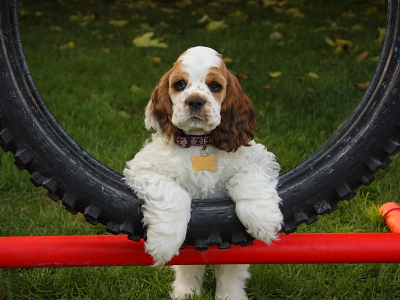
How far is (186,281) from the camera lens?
2838mm

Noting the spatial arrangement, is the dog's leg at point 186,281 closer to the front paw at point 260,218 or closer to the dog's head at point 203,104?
the front paw at point 260,218

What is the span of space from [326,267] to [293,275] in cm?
23

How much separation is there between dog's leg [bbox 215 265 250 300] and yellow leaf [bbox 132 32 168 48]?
14.3 ft

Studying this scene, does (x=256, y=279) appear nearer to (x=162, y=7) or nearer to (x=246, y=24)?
(x=246, y=24)

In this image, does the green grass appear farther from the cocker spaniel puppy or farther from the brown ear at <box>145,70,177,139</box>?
the brown ear at <box>145,70,177,139</box>

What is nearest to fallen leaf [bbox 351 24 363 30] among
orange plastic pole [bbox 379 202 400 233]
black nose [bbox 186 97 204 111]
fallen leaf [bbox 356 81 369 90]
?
fallen leaf [bbox 356 81 369 90]

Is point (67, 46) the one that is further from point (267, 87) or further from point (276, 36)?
point (267, 87)

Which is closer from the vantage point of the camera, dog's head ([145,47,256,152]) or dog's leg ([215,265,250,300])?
dog's head ([145,47,256,152])

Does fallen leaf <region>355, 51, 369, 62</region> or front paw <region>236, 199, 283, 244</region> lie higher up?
fallen leaf <region>355, 51, 369, 62</region>

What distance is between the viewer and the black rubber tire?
2.37 m

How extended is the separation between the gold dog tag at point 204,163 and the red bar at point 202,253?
0.36 meters

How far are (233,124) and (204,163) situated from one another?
219 mm

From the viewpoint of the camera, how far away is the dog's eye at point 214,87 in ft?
7.91

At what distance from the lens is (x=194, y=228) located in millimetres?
2383
